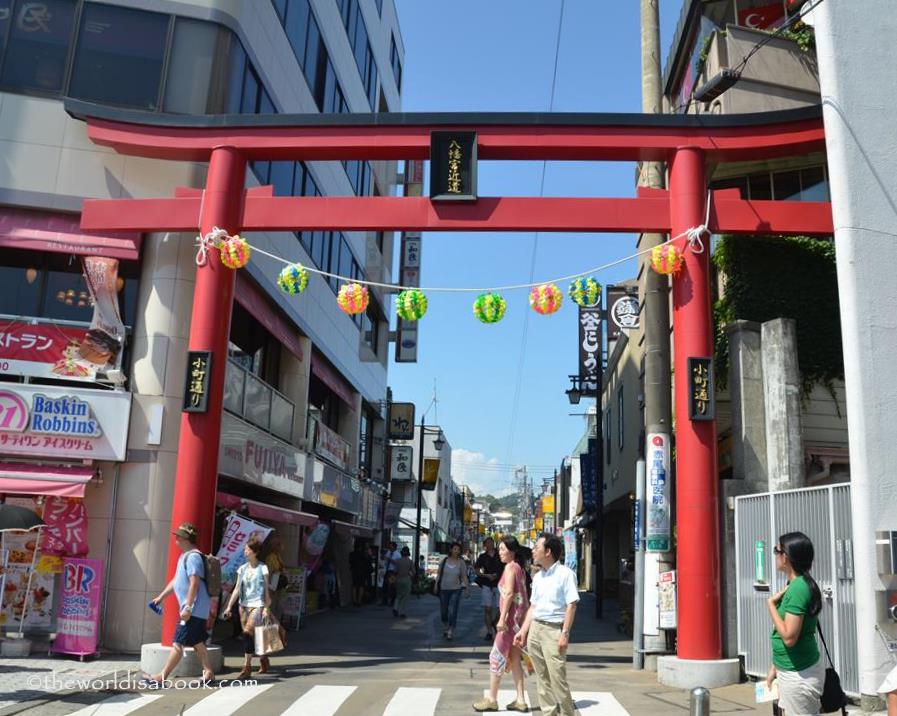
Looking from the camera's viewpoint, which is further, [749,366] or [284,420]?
[284,420]

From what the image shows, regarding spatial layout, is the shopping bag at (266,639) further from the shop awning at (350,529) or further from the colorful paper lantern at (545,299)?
the shop awning at (350,529)

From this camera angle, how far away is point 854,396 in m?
9.58

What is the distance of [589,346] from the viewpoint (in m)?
27.7

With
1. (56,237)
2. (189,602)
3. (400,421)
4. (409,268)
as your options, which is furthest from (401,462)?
(189,602)

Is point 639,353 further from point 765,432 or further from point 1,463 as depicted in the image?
point 1,463

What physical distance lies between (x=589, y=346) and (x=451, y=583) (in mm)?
13170

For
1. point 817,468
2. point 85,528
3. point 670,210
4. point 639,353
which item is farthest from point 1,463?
point 639,353

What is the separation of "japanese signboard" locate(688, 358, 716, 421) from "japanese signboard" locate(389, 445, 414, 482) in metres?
26.0

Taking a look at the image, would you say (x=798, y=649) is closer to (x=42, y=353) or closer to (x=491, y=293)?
(x=491, y=293)

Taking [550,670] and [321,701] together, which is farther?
[321,701]

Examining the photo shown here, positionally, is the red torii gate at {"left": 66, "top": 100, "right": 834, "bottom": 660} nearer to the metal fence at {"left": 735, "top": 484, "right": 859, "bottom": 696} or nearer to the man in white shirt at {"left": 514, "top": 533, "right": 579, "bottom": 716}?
the metal fence at {"left": 735, "top": 484, "right": 859, "bottom": 696}

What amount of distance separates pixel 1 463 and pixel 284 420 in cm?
734

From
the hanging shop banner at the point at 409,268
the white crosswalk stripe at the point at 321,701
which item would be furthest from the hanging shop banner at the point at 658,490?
the hanging shop banner at the point at 409,268

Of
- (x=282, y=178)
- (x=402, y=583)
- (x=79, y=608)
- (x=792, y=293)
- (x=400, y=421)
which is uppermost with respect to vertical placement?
(x=282, y=178)
